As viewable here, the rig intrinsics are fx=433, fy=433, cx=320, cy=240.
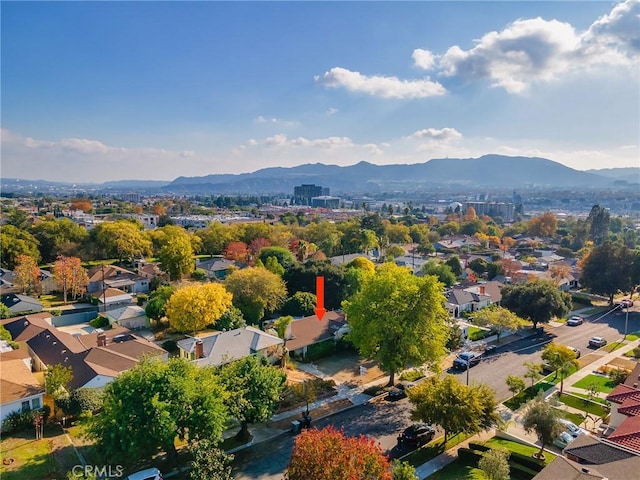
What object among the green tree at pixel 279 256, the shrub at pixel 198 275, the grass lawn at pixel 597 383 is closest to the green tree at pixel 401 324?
the grass lawn at pixel 597 383

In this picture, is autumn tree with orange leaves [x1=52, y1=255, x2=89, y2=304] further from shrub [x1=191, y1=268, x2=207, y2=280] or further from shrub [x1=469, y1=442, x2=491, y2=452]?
shrub [x1=469, y1=442, x2=491, y2=452]

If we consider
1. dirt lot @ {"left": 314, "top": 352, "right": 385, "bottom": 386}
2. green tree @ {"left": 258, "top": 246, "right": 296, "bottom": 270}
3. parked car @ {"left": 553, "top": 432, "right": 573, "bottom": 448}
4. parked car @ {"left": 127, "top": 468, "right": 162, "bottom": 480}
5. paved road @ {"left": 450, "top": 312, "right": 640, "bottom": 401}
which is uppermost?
green tree @ {"left": 258, "top": 246, "right": 296, "bottom": 270}

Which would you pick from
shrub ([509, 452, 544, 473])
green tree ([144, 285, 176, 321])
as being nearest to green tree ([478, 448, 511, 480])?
shrub ([509, 452, 544, 473])

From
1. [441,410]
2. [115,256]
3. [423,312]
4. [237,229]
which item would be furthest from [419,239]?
[441,410]

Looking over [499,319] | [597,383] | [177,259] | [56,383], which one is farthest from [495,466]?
[177,259]

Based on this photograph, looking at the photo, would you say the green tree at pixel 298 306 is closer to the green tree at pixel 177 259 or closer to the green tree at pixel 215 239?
the green tree at pixel 177 259

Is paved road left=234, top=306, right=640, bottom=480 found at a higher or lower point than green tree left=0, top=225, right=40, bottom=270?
lower
